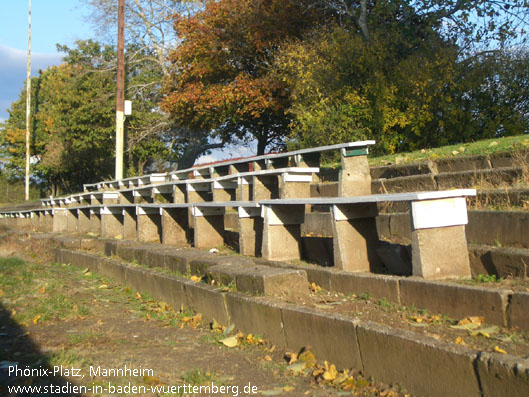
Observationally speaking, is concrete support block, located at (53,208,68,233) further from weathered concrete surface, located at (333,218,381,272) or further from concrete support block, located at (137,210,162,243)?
weathered concrete surface, located at (333,218,381,272)

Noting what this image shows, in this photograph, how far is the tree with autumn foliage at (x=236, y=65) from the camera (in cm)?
1836

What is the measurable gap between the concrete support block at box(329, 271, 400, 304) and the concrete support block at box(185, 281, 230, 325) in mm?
1118

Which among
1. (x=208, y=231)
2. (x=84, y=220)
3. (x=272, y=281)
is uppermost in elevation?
(x=84, y=220)

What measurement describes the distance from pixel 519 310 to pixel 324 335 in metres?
1.42

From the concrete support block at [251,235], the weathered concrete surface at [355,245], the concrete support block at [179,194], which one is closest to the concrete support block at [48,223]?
the concrete support block at [179,194]

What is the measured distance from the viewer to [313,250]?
6.89m

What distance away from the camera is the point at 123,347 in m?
5.27

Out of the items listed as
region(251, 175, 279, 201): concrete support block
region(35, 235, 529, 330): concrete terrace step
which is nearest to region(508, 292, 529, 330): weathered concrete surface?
region(35, 235, 529, 330): concrete terrace step

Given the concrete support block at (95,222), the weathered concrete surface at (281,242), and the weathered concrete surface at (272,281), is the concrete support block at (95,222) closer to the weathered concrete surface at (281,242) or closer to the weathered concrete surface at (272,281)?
the weathered concrete surface at (281,242)

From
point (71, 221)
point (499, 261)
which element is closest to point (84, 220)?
point (71, 221)

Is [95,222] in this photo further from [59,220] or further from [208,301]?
[208,301]

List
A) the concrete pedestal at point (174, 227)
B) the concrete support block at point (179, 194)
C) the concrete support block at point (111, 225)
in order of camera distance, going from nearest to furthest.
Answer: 1. the concrete pedestal at point (174, 227)
2. the concrete support block at point (179, 194)
3. the concrete support block at point (111, 225)

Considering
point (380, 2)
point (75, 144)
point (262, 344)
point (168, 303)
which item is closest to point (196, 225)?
point (168, 303)

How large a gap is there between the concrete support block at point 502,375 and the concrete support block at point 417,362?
0.06 meters
